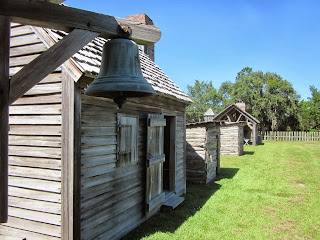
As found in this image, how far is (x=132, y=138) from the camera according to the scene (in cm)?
577

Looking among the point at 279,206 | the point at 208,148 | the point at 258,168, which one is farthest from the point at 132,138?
the point at 258,168

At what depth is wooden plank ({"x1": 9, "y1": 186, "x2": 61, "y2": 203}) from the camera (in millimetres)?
4234

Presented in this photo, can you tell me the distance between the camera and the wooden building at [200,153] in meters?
10.9

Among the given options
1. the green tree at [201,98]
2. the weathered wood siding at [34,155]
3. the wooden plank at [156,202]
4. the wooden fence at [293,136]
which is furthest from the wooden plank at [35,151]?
the green tree at [201,98]

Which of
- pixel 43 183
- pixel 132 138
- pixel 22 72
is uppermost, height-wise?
pixel 22 72

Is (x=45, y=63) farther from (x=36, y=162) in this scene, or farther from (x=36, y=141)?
(x=36, y=162)

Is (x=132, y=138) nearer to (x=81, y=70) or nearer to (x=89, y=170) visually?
(x=89, y=170)

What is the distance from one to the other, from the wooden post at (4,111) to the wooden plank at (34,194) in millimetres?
2323

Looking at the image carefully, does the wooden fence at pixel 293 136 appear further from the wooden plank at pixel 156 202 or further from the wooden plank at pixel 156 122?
the wooden plank at pixel 156 122

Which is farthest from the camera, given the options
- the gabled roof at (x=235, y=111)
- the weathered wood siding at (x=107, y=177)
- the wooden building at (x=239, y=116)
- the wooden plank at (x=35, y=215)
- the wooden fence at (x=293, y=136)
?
the wooden fence at (x=293, y=136)

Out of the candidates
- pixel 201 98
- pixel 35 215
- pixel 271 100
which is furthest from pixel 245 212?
pixel 201 98

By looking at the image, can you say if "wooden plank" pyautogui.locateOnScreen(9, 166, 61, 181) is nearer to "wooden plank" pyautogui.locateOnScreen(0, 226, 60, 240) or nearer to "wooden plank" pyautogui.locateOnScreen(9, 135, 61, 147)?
"wooden plank" pyautogui.locateOnScreen(9, 135, 61, 147)

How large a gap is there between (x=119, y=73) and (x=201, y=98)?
6597 centimetres

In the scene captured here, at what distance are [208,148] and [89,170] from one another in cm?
770
